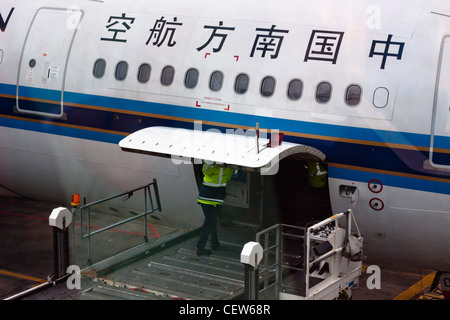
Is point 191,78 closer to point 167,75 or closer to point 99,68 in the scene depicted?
point 167,75

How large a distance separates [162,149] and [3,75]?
18.3 feet

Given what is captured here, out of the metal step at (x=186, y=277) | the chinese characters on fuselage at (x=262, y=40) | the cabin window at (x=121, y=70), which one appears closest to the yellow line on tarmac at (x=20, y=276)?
the metal step at (x=186, y=277)

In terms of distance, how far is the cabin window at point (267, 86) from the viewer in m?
13.2

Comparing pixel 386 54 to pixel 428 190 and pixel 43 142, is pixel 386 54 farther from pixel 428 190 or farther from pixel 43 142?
pixel 43 142

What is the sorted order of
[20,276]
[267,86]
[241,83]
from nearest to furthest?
[267,86], [241,83], [20,276]

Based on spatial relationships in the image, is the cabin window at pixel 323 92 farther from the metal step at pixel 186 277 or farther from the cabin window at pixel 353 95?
the metal step at pixel 186 277

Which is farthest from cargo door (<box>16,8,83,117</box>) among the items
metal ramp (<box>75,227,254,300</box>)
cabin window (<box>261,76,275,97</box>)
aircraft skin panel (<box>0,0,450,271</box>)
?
cabin window (<box>261,76,275,97</box>)

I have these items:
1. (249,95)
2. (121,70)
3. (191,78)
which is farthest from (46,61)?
(249,95)

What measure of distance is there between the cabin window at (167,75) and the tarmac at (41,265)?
9.83 ft

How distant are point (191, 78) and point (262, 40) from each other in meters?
1.53

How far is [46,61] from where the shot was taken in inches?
622

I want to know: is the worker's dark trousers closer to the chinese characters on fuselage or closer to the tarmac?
the tarmac

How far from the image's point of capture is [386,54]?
1240cm
